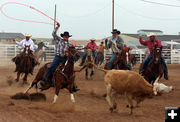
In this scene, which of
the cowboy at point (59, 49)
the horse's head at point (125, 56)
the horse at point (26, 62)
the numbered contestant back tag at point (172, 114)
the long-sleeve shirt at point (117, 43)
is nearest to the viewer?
the numbered contestant back tag at point (172, 114)

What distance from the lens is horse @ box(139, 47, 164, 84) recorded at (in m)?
10.6

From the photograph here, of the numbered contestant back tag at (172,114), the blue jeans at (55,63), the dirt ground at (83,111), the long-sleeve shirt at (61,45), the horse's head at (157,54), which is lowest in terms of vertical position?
the dirt ground at (83,111)

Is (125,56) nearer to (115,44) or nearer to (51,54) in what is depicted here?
(115,44)

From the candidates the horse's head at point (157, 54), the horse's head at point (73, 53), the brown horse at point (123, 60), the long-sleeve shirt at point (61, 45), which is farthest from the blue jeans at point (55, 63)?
the horse's head at point (157, 54)

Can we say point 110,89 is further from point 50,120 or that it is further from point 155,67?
point 155,67

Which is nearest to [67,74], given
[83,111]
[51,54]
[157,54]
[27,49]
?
[83,111]

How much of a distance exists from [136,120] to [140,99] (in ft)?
2.73

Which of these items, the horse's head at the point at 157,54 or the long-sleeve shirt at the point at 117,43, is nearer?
the horse's head at the point at 157,54

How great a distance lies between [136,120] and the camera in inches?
271

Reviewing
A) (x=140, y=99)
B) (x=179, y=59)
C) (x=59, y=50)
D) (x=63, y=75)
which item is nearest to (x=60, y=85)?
(x=63, y=75)

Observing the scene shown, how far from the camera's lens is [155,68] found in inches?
427

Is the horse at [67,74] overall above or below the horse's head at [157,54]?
below

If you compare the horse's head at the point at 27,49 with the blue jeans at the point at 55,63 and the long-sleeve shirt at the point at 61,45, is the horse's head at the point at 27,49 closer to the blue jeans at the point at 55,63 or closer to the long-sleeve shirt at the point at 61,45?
the blue jeans at the point at 55,63

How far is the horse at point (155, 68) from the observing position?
10.6 metres
